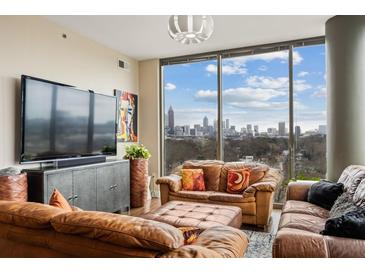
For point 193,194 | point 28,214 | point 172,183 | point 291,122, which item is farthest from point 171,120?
point 28,214

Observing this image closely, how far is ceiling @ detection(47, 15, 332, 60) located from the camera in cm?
349

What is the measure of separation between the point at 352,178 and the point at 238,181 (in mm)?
1470

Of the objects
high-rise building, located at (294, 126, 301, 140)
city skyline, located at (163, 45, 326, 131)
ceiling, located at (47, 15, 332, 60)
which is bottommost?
high-rise building, located at (294, 126, 301, 140)

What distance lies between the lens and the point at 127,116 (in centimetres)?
512

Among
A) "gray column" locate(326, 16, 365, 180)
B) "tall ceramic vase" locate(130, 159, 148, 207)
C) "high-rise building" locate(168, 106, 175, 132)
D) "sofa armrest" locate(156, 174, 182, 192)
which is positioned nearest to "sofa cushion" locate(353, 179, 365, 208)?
"gray column" locate(326, 16, 365, 180)

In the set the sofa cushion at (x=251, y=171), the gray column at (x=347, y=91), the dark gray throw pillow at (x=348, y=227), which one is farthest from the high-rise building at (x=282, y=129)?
the dark gray throw pillow at (x=348, y=227)

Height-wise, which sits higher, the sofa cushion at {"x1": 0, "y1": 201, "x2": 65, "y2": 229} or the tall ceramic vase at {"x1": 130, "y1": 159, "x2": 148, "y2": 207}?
the sofa cushion at {"x1": 0, "y1": 201, "x2": 65, "y2": 229}

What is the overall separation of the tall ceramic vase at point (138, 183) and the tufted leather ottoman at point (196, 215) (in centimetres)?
165

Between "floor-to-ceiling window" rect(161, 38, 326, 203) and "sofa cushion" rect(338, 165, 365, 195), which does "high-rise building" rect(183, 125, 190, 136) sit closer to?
"floor-to-ceiling window" rect(161, 38, 326, 203)

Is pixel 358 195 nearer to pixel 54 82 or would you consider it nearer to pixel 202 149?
pixel 202 149

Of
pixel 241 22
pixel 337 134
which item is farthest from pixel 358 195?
pixel 241 22

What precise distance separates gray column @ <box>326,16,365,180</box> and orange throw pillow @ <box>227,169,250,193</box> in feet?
3.77

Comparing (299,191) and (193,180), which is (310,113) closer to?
(299,191)
